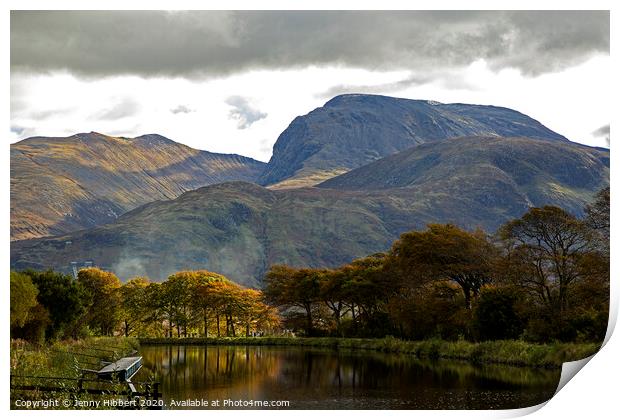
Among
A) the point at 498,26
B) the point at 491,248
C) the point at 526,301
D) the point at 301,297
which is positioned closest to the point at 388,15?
the point at 498,26

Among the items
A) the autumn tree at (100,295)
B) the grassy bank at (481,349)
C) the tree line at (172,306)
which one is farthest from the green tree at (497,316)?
the autumn tree at (100,295)

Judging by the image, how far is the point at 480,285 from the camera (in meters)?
38.4

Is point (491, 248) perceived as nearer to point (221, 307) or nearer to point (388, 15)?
point (388, 15)

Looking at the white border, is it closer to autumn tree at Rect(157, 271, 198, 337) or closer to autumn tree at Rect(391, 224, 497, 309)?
autumn tree at Rect(391, 224, 497, 309)

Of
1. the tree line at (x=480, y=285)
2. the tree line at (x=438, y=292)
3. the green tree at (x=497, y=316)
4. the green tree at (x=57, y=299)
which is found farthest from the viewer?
the green tree at (x=497, y=316)

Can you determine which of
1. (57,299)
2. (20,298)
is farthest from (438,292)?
(20,298)

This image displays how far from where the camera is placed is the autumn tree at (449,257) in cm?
3766

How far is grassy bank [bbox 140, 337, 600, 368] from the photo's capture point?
997 inches

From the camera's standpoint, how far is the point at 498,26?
21.3m

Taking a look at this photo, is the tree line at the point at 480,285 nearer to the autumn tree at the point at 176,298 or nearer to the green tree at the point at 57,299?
the autumn tree at the point at 176,298

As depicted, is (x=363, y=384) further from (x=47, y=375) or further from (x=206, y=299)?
(x=206, y=299)

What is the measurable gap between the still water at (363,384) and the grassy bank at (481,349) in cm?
92

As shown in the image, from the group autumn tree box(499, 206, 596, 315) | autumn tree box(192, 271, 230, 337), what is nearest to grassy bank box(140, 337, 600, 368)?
autumn tree box(499, 206, 596, 315)
